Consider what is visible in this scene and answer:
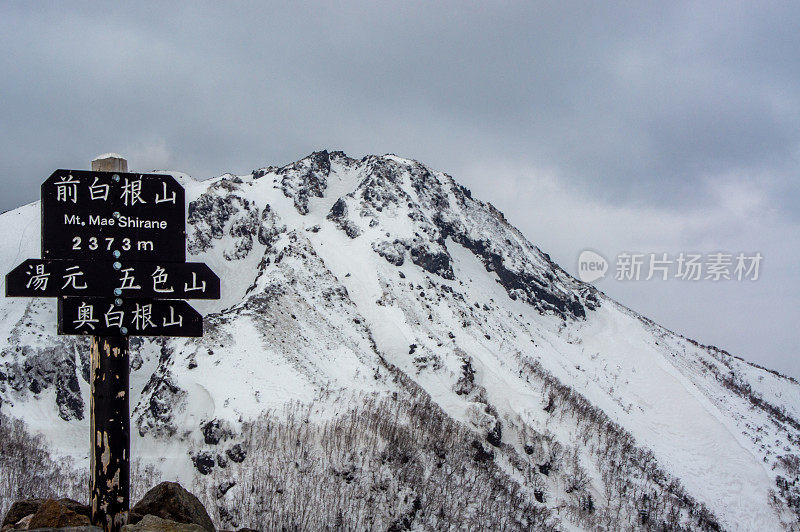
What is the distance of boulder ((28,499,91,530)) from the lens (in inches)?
396

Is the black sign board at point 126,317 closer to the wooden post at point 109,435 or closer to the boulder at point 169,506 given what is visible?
the wooden post at point 109,435

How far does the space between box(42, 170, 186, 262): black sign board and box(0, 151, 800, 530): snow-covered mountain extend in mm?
32379

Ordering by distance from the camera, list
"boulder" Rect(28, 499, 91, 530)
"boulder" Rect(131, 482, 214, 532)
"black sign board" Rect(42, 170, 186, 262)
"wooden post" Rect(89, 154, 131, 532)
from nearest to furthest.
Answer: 1. "boulder" Rect(28, 499, 91, 530)
2. "wooden post" Rect(89, 154, 131, 532)
3. "black sign board" Rect(42, 170, 186, 262)
4. "boulder" Rect(131, 482, 214, 532)

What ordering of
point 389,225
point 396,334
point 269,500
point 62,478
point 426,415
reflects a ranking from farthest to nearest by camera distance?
point 389,225 → point 396,334 → point 426,415 → point 62,478 → point 269,500

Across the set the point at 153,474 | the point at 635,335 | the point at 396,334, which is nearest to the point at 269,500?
the point at 153,474

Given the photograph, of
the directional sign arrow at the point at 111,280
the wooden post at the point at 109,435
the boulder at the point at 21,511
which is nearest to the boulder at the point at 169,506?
the wooden post at the point at 109,435

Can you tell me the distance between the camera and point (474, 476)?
4538 centimetres

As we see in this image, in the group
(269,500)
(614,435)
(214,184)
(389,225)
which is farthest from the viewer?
(214,184)

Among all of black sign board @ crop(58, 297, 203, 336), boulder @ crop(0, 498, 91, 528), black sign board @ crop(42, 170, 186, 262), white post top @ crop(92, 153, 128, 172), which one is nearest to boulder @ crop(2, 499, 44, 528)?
boulder @ crop(0, 498, 91, 528)

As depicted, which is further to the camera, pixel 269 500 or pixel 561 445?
pixel 561 445

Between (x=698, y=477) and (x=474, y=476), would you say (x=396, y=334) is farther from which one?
(x=698, y=477)

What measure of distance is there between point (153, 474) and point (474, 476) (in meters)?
21.7

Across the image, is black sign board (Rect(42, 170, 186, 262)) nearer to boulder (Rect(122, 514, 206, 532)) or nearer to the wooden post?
the wooden post

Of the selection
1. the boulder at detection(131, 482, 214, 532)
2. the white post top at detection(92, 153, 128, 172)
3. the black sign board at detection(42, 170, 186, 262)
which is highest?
the white post top at detection(92, 153, 128, 172)
